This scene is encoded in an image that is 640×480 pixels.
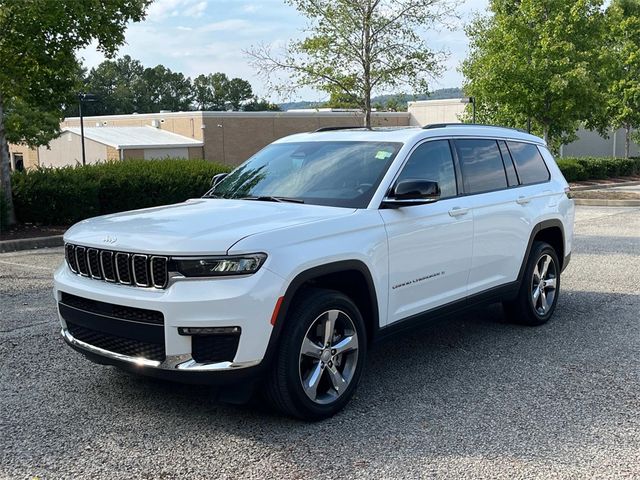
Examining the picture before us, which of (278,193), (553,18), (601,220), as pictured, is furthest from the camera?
(553,18)

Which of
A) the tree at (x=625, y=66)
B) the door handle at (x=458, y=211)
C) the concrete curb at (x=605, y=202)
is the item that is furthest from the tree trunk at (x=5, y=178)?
the tree at (x=625, y=66)

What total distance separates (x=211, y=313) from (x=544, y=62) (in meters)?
23.5

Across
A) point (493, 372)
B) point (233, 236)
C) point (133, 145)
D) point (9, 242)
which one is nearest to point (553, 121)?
point (9, 242)

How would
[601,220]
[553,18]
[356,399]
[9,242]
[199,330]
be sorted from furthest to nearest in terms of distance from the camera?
1. [553,18]
2. [601,220]
3. [9,242]
4. [356,399]
5. [199,330]

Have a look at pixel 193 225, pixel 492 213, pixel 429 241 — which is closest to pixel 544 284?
pixel 492 213

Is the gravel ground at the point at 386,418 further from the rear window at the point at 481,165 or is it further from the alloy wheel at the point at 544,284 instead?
the rear window at the point at 481,165

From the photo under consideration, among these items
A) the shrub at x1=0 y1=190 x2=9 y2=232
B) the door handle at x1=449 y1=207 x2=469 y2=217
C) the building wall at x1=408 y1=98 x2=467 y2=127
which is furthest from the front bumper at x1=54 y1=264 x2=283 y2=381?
the building wall at x1=408 y1=98 x2=467 y2=127

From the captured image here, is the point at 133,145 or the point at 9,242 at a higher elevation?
the point at 133,145

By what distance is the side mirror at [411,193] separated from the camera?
4910 millimetres

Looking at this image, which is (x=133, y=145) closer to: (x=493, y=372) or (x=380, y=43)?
(x=380, y=43)

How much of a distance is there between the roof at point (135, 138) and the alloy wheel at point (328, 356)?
4690 centimetres

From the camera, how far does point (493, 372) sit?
18.0ft

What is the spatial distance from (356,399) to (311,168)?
5.80 feet

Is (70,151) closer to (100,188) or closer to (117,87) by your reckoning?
(100,188)
